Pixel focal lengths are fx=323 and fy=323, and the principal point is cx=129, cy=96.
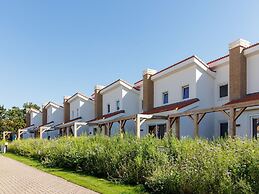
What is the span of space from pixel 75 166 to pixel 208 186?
365 inches

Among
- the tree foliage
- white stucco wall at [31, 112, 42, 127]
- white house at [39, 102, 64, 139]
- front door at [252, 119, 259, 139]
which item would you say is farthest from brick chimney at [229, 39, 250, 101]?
the tree foliage

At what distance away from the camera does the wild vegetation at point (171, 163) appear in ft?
25.5

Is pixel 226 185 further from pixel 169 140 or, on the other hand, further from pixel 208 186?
pixel 169 140

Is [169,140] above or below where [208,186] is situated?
above

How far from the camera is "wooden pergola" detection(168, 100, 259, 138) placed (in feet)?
48.4

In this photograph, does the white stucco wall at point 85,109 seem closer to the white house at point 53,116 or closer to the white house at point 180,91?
the white house at point 53,116

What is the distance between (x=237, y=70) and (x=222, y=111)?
4.16 meters

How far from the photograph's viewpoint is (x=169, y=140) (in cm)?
1188

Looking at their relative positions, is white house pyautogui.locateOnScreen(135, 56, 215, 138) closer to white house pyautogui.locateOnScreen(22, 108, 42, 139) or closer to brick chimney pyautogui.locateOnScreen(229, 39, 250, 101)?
brick chimney pyautogui.locateOnScreen(229, 39, 250, 101)

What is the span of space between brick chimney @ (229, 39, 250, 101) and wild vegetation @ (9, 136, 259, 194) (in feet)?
28.3

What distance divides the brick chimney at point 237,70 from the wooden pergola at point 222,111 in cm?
198

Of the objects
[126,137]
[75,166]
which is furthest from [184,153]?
[75,166]

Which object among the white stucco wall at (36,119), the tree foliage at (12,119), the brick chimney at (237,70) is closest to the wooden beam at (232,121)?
the brick chimney at (237,70)

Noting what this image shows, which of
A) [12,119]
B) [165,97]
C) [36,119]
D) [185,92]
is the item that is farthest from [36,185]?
[12,119]
